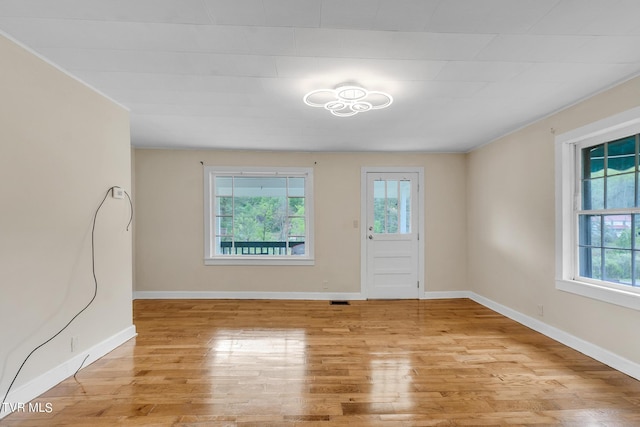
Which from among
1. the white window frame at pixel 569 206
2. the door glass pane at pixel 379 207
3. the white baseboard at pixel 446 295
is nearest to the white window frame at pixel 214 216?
the door glass pane at pixel 379 207

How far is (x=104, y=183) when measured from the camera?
2.70m

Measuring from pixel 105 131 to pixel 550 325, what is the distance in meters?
4.76

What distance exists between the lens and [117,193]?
9.29 ft

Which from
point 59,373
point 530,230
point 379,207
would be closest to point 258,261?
point 379,207

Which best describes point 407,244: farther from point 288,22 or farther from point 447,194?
point 288,22

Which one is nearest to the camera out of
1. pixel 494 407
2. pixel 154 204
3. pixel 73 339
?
pixel 494 407

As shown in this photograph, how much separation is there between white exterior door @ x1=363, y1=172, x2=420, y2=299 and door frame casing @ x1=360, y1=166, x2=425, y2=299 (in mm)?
34

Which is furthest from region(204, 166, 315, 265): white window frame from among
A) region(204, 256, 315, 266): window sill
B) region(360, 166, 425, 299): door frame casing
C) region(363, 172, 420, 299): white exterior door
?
region(363, 172, 420, 299): white exterior door

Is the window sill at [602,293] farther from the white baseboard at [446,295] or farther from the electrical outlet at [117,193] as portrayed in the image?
the electrical outlet at [117,193]

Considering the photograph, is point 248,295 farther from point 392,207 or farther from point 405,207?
point 405,207

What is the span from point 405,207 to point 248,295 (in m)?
2.84

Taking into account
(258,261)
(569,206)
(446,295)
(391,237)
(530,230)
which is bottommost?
(446,295)

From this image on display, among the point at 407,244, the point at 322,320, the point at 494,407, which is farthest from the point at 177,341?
the point at 407,244

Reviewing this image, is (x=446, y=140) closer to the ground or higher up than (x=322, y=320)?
higher up
